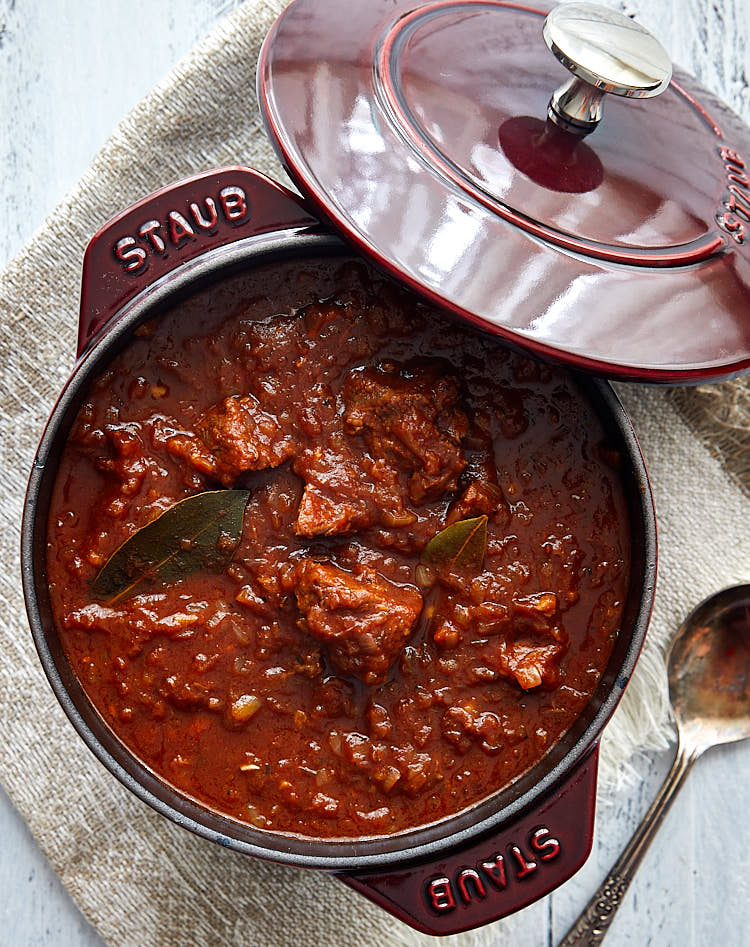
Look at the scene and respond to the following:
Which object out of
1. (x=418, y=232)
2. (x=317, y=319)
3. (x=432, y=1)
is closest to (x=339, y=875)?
(x=317, y=319)

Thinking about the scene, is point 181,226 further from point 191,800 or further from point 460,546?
point 191,800

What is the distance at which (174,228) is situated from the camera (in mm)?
2107

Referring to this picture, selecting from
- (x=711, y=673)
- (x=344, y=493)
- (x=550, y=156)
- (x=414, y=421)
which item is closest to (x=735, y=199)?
(x=550, y=156)

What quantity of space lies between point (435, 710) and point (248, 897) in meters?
0.89

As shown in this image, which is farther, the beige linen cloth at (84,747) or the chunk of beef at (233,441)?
the beige linen cloth at (84,747)

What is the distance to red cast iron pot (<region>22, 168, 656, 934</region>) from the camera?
2.08 meters

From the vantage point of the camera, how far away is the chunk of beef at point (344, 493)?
2.11 m

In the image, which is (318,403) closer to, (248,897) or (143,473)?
(143,473)

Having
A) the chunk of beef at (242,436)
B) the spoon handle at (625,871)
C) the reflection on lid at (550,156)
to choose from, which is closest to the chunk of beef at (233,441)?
the chunk of beef at (242,436)

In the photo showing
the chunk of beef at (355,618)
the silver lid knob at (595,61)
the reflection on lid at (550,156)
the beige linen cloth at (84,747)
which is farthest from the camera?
the beige linen cloth at (84,747)

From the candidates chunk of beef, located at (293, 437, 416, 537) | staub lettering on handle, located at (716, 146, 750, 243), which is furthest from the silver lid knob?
chunk of beef, located at (293, 437, 416, 537)

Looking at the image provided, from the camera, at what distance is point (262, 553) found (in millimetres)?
2178

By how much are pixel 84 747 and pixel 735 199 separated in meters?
2.23

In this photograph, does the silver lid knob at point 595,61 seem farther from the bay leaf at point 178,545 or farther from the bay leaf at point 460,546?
the bay leaf at point 178,545
